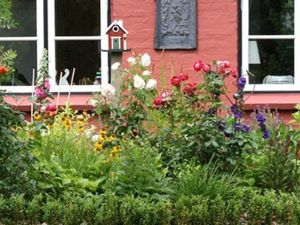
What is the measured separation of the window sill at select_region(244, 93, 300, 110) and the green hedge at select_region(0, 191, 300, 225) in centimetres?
328

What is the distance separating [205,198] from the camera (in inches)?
235

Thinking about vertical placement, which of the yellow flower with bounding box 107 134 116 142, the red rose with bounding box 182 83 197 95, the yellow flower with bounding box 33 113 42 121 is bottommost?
the yellow flower with bounding box 107 134 116 142

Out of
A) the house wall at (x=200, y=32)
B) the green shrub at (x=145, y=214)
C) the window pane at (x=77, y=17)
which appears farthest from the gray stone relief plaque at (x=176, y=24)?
the green shrub at (x=145, y=214)

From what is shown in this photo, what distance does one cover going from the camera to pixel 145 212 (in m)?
5.69

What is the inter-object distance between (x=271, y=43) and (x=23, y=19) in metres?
2.82

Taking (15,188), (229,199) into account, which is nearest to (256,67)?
(229,199)

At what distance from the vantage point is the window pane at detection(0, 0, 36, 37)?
376 inches

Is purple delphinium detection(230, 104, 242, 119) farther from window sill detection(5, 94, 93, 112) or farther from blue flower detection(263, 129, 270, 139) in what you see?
window sill detection(5, 94, 93, 112)

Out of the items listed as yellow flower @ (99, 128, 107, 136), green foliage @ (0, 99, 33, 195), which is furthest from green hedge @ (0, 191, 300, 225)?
yellow flower @ (99, 128, 107, 136)

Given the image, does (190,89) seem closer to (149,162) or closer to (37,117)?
(149,162)

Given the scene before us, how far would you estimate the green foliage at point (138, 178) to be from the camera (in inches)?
245

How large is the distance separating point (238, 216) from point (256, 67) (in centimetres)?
399

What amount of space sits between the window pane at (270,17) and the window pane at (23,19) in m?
2.46

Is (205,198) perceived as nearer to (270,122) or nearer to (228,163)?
(228,163)
